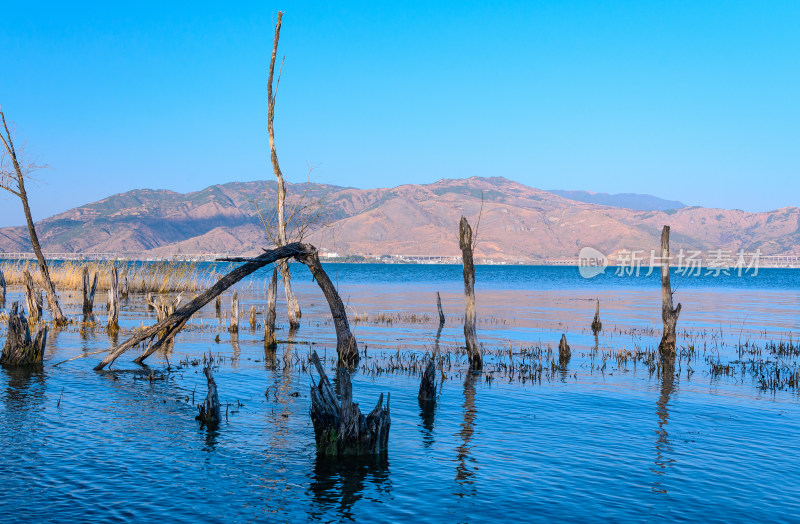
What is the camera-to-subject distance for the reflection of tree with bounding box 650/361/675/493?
34.2 feet

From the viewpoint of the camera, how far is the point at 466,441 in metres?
11.9

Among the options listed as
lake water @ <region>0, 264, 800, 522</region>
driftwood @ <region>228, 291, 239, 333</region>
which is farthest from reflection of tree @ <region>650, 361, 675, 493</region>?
driftwood @ <region>228, 291, 239, 333</region>

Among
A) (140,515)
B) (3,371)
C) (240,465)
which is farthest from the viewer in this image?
(3,371)

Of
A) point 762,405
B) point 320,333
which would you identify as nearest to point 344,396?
point 762,405

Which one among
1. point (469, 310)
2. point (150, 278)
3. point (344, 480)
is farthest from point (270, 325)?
point (150, 278)

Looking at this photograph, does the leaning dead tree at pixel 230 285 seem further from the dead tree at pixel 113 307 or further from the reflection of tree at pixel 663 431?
the dead tree at pixel 113 307

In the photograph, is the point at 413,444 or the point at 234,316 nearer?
the point at 413,444

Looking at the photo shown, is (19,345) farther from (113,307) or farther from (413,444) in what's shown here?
(413,444)

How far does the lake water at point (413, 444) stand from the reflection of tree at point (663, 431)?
6cm

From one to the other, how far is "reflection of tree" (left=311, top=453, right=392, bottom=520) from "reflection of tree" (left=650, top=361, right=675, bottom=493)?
4.12 meters

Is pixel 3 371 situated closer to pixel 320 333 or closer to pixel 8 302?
pixel 320 333

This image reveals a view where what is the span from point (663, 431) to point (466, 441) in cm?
410

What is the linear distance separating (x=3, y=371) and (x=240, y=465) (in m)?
10.3

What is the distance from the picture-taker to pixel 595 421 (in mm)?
13625
